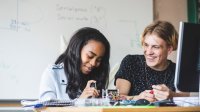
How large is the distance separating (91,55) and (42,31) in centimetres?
111

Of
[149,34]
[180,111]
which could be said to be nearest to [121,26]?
[149,34]

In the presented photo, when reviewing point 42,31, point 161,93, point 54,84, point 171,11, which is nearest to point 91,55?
point 54,84

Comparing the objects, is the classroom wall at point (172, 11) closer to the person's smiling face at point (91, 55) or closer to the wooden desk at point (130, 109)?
the person's smiling face at point (91, 55)

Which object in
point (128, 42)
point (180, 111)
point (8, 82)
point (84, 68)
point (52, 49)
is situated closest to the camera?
point (180, 111)

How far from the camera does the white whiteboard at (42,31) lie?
2713 millimetres

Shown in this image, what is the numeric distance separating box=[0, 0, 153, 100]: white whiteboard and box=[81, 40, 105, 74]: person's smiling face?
3.31 ft

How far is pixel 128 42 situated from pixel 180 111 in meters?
2.00

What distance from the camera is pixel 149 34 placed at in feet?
6.42

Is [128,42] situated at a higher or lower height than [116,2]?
lower

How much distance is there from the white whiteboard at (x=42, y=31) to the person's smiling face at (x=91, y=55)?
101 centimetres

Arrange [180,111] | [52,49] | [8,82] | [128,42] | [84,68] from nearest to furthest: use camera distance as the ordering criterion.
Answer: [180,111] < [84,68] < [8,82] < [52,49] < [128,42]

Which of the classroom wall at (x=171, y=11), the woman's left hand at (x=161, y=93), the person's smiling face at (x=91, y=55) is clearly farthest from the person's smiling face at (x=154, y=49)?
the classroom wall at (x=171, y=11)

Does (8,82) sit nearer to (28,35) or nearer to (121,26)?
(28,35)

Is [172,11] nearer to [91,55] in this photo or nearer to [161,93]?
[91,55]
